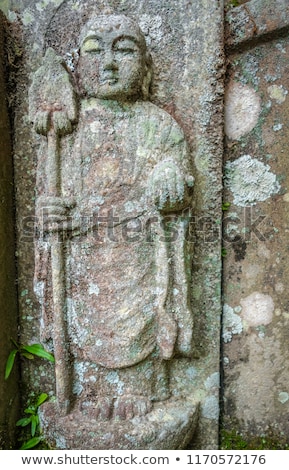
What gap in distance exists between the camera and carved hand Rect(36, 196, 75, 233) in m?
1.95

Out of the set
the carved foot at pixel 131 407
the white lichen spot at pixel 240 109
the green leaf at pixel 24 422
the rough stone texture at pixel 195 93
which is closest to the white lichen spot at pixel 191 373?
the rough stone texture at pixel 195 93

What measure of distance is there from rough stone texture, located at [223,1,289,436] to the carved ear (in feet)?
1.30

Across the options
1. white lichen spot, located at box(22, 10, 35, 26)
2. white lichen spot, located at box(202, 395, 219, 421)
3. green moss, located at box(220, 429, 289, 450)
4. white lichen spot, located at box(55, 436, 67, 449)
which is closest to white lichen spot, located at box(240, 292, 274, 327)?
white lichen spot, located at box(202, 395, 219, 421)

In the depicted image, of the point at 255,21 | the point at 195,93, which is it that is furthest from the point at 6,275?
the point at 255,21

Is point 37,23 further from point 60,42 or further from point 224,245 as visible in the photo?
point 224,245

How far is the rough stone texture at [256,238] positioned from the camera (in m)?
2.08

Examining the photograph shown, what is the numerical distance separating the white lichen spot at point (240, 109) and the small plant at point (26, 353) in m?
1.47

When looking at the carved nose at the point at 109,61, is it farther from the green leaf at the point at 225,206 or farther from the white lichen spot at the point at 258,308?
the white lichen spot at the point at 258,308

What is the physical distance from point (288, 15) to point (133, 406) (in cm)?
196

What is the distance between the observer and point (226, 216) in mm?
2154

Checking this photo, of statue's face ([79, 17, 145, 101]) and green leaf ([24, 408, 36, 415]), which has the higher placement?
statue's face ([79, 17, 145, 101])

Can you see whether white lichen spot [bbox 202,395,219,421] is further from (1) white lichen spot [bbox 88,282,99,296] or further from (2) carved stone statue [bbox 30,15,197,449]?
(1) white lichen spot [bbox 88,282,99,296]

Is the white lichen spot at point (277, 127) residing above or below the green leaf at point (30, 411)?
above
